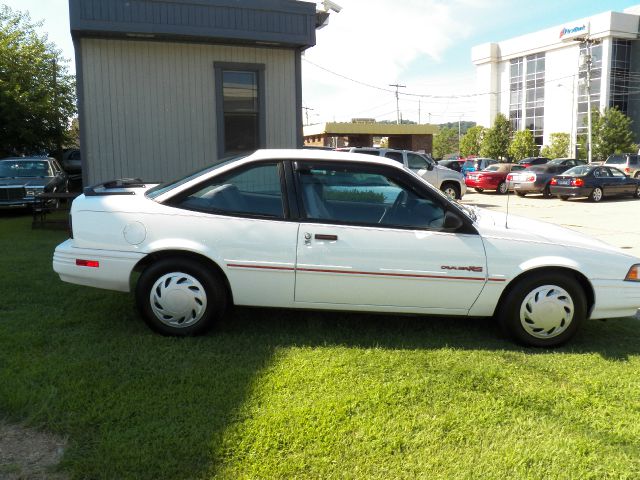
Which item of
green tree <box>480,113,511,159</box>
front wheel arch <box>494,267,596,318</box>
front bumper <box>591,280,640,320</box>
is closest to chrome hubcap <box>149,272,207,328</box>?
front wheel arch <box>494,267,596,318</box>

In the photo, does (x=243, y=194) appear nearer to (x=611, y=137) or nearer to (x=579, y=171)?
(x=579, y=171)

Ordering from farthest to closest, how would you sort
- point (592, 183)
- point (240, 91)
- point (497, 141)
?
point (497, 141) < point (592, 183) < point (240, 91)

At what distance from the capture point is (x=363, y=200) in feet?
15.1

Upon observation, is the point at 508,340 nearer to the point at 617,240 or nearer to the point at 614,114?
the point at 617,240

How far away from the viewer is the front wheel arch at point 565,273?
4363 millimetres

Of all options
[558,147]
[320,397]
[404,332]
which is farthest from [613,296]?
[558,147]

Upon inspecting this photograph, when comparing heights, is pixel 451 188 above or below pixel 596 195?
above

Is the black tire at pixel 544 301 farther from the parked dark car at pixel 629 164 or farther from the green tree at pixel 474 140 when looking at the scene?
the green tree at pixel 474 140

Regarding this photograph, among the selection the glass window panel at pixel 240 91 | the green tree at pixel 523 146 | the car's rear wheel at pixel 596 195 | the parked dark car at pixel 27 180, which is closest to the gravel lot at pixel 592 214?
the car's rear wheel at pixel 596 195

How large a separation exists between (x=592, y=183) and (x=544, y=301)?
1794cm

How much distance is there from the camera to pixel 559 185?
817 inches

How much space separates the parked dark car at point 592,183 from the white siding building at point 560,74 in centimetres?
3330

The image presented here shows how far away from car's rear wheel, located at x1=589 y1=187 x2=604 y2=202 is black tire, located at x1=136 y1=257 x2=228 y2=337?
19249 millimetres

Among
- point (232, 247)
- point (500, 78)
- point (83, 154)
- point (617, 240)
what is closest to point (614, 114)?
point (500, 78)
